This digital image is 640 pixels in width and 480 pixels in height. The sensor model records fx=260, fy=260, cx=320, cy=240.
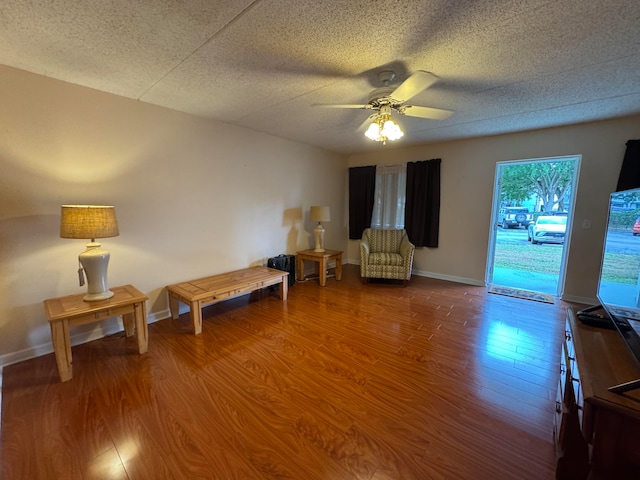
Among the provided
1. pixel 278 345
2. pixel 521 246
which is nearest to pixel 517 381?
pixel 278 345

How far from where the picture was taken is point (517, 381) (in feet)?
6.31

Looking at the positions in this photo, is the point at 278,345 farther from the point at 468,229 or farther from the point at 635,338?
the point at 468,229

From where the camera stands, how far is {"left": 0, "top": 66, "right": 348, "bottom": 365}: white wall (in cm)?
206

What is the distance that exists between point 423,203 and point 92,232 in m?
4.42

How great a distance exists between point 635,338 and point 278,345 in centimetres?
224

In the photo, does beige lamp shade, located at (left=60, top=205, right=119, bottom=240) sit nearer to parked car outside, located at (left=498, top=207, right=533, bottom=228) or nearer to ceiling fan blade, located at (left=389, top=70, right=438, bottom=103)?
ceiling fan blade, located at (left=389, top=70, right=438, bottom=103)

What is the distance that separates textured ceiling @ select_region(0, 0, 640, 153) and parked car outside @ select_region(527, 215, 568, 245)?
295 cm

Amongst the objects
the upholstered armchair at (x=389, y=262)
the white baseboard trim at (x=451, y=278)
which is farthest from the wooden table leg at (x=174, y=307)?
the white baseboard trim at (x=451, y=278)

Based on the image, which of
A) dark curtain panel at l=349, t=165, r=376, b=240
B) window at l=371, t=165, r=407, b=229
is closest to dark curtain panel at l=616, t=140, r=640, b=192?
window at l=371, t=165, r=407, b=229

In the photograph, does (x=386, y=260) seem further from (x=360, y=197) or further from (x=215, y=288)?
(x=215, y=288)

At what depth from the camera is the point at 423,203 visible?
15.0ft

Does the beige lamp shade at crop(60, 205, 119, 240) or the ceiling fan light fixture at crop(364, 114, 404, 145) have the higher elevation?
the ceiling fan light fixture at crop(364, 114, 404, 145)

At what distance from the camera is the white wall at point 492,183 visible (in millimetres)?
3193

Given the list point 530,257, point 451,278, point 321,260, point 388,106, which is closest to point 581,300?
point 451,278
